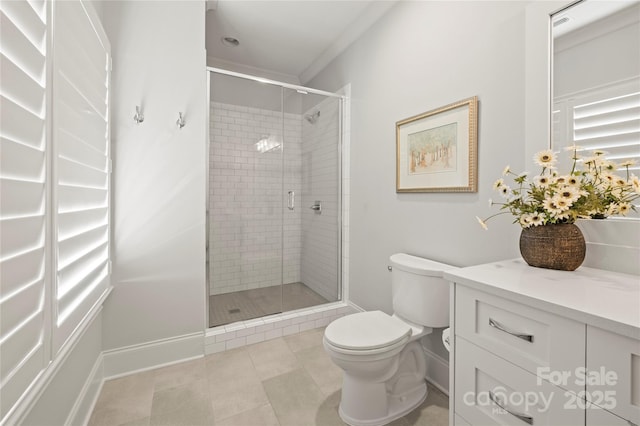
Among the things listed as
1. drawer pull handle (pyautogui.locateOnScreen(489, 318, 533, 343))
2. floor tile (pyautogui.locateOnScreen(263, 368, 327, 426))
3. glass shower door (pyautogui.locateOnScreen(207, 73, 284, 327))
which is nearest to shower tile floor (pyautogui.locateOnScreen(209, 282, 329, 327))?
glass shower door (pyautogui.locateOnScreen(207, 73, 284, 327))

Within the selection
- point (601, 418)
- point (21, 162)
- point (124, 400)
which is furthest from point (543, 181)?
point (124, 400)

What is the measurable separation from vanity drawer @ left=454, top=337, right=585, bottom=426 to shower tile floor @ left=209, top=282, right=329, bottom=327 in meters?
1.70

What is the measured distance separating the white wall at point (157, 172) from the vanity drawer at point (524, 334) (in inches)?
69.8

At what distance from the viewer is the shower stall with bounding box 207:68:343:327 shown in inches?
88.5

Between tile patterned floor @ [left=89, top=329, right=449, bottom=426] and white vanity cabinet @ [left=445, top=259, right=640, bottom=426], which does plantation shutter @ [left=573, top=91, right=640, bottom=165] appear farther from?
tile patterned floor @ [left=89, top=329, right=449, bottom=426]

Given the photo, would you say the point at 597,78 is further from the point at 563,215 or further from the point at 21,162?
the point at 21,162

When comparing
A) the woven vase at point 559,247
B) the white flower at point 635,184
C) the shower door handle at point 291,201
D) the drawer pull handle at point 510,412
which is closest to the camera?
the drawer pull handle at point 510,412

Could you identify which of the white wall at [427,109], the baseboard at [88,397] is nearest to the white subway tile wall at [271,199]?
the white wall at [427,109]

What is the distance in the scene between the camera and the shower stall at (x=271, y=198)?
88.5 inches

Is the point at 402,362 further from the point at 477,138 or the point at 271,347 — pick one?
the point at 477,138

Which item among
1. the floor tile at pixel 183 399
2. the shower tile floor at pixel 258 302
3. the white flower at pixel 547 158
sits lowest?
the floor tile at pixel 183 399

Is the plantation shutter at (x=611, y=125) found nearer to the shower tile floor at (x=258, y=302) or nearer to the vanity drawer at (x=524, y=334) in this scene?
the vanity drawer at (x=524, y=334)

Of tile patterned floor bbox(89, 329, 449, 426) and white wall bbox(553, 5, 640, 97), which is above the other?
white wall bbox(553, 5, 640, 97)

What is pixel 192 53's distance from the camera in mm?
2039
